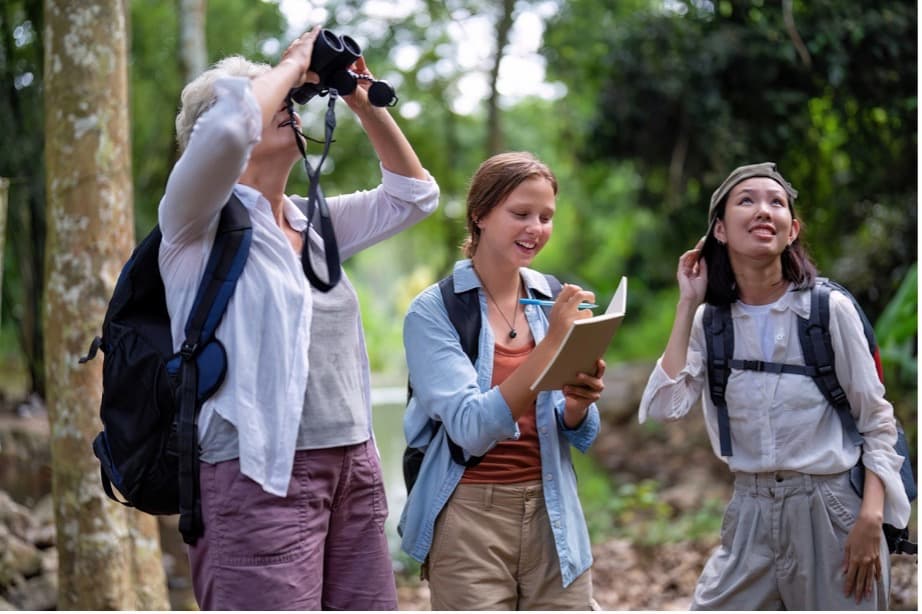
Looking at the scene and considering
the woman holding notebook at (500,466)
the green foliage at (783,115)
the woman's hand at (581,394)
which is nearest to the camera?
the woman's hand at (581,394)

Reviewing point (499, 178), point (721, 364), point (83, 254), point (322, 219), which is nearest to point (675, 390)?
point (721, 364)

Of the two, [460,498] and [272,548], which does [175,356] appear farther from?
[460,498]

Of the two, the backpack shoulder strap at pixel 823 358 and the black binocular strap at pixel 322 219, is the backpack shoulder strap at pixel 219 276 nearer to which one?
the black binocular strap at pixel 322 219

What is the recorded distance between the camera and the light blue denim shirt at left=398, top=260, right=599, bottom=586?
2.53 m

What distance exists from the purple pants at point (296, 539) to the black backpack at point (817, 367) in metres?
0.99

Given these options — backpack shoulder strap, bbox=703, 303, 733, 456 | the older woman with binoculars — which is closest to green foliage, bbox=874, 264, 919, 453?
backpack shoulder strap, bbox=703, 303, 733, 456

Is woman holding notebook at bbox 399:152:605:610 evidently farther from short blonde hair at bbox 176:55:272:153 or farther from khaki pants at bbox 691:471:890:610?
short blonde hair at bbox 176:55:272:153

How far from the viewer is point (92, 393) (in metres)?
4.06

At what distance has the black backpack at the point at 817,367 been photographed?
8.68 ft

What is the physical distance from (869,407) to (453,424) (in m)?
1.05

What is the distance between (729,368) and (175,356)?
1.44 m

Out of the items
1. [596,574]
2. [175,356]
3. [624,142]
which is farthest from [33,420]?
[175,356]

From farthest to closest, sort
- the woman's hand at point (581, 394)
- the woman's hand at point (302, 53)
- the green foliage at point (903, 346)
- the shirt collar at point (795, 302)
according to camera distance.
Result: the green foliage at point (903, 346) < the shirt collar at point (795, 302) < the woman's hand at point (581, 394) < the woman's hand at point (302, 53)

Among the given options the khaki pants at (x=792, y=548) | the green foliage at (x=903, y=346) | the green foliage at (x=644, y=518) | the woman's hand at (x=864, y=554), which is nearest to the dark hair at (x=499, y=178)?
the khaki pants at (x=792, y=548)
